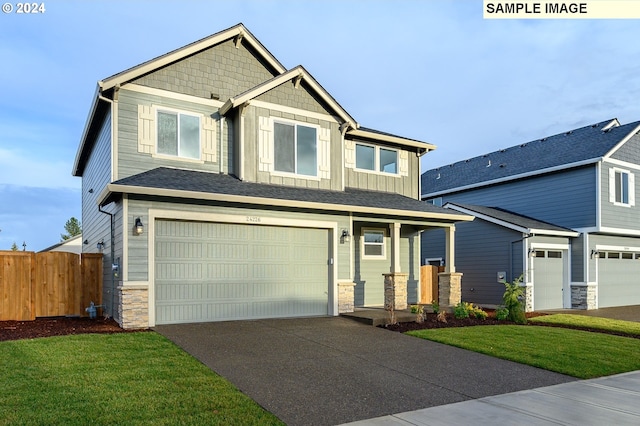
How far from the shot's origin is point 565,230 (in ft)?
62.0

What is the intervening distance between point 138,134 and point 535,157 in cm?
1782

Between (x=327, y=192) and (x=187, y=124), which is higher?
(x=187, y=124)

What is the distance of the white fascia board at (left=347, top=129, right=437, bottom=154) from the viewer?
15.2 metres

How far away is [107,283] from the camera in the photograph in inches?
495

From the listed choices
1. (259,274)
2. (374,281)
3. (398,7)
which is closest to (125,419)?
(259,274)

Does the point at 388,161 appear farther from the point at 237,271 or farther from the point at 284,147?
the point at 237,271

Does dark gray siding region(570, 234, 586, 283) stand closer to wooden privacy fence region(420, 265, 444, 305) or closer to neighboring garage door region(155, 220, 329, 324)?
wooden privacy fence region(420, 265, 444, 305)

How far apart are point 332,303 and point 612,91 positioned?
110 ft

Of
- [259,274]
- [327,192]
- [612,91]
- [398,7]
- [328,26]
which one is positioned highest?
[612,91]

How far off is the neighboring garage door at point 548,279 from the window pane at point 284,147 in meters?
10.9

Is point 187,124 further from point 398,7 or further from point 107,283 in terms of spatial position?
point 398,7

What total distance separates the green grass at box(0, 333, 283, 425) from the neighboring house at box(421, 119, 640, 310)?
47.0 ft

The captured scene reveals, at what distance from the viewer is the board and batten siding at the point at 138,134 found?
11648 millimetres

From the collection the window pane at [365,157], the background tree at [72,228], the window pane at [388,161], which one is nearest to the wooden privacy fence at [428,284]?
the window pane at [388,161]
